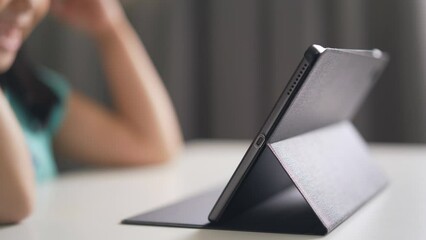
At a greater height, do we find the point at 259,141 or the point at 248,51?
the point at 259,141

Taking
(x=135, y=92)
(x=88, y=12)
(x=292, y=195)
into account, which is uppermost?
(x=88, y=12)

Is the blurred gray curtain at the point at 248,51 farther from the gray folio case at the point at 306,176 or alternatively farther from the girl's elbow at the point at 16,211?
the girl's elbow at the point at 16,211

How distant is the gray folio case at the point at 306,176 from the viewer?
0.65 m

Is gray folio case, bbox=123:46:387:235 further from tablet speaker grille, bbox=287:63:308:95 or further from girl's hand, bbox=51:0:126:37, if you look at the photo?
girl's hand, bbox=51:0:126:37

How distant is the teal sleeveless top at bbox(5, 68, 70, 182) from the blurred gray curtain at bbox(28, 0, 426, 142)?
60 cm

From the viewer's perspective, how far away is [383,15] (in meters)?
1.66

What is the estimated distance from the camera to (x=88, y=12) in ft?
4.00

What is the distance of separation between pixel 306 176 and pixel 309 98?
0.08 m

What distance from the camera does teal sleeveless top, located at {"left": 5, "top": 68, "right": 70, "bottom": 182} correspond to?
1.19 meters

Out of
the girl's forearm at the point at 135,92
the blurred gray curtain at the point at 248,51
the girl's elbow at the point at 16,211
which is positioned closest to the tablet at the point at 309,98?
the girl's elbow at the point at 16,211

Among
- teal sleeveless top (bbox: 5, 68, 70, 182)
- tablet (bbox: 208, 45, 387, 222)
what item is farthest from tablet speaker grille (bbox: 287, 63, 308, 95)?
teal sleeveless top (bbox: 5, 68, 70, 182)

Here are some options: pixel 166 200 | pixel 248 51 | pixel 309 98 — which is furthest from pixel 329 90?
pixel 248 51

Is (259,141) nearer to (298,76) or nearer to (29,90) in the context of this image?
(298,76)

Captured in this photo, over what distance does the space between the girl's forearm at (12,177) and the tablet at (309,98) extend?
22cm
